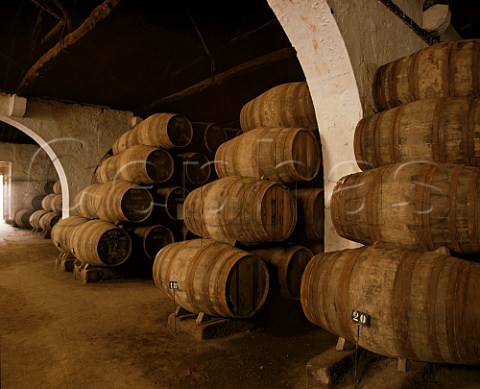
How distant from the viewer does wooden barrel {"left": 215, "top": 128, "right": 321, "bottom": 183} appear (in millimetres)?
3625

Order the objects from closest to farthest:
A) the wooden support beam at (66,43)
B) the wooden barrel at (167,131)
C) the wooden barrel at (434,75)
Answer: the wooden barrel at (434,75), the wooden support beam at (66,43), the wooden barrel at (167,131)

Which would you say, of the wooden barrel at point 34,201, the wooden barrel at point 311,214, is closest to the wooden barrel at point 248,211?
the wooden barrel at point 311,214

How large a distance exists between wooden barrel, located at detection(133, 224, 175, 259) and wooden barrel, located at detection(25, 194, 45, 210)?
1010cm

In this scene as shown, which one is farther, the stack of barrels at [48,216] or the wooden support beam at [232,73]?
the stack of barrels at [48,216]

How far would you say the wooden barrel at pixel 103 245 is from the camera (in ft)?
18.2

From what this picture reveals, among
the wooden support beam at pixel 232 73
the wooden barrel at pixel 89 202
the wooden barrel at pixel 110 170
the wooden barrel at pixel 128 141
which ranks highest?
the wooden support beam at pixel 232 73

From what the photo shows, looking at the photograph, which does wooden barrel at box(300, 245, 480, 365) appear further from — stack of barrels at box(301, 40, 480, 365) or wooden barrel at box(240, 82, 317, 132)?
wooden barrel at box(240, 82, 317, 132)

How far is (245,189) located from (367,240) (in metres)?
1.35

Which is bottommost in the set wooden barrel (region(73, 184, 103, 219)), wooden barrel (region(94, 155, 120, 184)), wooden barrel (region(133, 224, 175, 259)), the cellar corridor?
the cellar corridor

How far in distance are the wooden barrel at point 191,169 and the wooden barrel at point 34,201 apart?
33.8 ft

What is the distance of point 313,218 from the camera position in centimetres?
396

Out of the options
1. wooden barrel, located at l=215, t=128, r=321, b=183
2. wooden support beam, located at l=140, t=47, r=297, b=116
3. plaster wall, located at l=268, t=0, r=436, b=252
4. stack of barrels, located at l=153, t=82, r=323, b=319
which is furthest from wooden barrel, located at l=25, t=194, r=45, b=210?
plaster wall, located at l=268, t=0, r=436, b=252

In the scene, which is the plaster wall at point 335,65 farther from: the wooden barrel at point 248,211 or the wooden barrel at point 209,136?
the wooden barrel at point 209,136

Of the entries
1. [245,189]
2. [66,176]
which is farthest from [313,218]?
[66,176]
